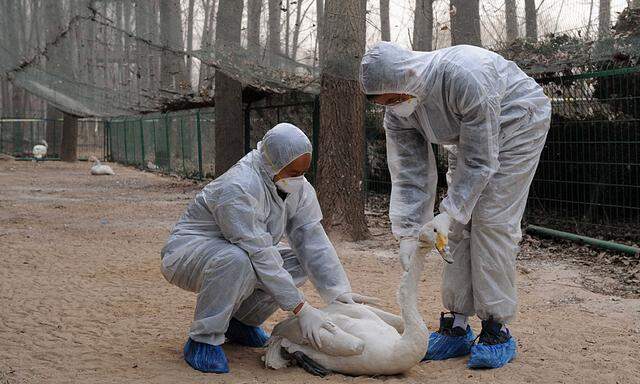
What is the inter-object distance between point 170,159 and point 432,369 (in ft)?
64.2

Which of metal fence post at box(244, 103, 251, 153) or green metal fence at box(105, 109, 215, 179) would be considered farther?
green metal fence at box(105, 109, 215, 179)

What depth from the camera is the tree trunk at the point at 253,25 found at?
11508 mm

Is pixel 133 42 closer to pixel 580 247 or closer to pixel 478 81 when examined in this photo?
pixel 580 247

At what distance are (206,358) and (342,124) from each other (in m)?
5.32

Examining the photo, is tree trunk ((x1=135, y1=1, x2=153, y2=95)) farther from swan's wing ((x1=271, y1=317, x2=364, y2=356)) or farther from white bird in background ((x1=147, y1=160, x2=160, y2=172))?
white bird in background ((x1=147, y1=160, x2=160, y2=172))

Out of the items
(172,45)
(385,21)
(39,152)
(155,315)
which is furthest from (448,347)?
(39,152)

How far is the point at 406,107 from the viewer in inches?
161

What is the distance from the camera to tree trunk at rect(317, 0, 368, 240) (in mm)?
9102

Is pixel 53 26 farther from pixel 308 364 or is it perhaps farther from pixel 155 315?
pixel 308 364

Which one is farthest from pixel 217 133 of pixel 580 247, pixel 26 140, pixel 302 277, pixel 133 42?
pixel 26 140

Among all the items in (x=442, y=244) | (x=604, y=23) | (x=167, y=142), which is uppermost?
(x=604, y=23)

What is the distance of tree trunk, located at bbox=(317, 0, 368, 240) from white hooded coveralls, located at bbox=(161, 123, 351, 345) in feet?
15.3

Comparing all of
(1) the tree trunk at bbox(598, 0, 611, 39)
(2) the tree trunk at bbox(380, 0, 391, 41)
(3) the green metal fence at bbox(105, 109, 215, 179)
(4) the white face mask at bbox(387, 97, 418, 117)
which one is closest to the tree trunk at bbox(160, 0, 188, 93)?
A: (3) the green metal fence at bbox(105, 109, 215, 179)

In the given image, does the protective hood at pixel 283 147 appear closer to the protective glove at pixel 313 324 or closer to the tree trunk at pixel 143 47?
the protective glove at pixel 313 324
